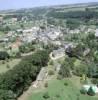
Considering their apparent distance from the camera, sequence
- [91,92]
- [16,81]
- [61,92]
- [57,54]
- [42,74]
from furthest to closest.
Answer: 1. [57,54]
2. [42,74]
3. [16,81]
4. [61,92]
5. [91,92]

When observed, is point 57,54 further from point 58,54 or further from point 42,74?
point 42,74

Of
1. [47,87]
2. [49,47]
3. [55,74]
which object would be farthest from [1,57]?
[47,87]

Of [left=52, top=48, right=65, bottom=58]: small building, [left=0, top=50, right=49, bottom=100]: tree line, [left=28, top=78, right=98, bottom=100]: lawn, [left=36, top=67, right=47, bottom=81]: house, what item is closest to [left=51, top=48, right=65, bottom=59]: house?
[left=52, top=48, right=65, bottom=58]: small building

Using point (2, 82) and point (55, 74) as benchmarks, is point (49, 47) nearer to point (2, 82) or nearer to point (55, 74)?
point (55, 74)

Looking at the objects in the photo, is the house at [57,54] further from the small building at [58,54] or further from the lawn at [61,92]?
the lawn at [61,92]

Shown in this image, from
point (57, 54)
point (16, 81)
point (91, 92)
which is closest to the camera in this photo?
point (91, 92)

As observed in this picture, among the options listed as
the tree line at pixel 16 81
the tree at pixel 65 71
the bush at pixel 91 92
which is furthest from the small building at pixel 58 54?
the bush at pixel 91 92

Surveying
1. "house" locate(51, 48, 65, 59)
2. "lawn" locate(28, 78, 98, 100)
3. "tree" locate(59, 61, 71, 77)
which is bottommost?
"house" locate(51, 48, 65, 59)

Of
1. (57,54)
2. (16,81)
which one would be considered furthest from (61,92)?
(57,54)

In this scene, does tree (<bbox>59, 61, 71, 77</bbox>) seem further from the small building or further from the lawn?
the small building
